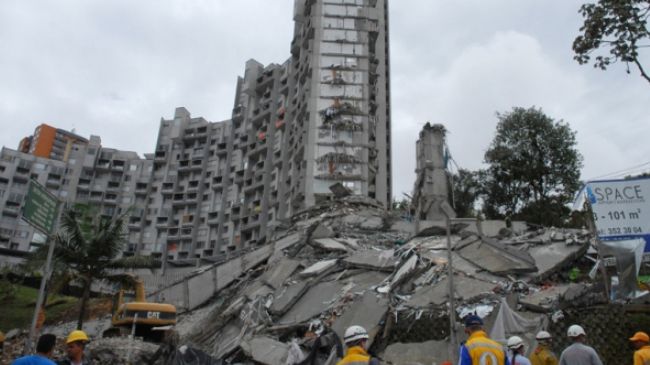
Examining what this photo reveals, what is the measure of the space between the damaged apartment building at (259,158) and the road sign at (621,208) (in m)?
34.3

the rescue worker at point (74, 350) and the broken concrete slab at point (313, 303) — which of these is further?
the broken concrete slab at point (313, 303)

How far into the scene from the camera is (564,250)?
16391 mm

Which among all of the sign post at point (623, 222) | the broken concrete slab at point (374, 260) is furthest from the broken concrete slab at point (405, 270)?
Answer: the sign post at point (623, 222)

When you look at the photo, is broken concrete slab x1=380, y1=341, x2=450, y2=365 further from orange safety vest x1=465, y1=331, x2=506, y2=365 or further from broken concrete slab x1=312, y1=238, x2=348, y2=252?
broken concrete slab x1=312, y1=238, x2=348, y2=252

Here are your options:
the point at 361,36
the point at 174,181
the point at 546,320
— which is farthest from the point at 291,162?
the point at 546,320

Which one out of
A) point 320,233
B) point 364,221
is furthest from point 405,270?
point 364,221

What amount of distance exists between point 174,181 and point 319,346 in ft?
228

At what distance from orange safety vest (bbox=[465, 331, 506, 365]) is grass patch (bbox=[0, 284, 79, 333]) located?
81.2 feet

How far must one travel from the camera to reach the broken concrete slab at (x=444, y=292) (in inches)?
523

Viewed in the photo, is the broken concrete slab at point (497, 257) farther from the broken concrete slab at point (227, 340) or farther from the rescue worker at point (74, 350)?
the rescue worker at point (74, 350)

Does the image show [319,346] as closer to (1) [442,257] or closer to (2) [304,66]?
(1) [442,257]

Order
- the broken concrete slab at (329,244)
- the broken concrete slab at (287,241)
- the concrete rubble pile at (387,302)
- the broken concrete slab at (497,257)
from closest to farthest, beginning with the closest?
the concrete rubble pile at (387,302) < the broken concrete slab at (497,257) < the broken concrete slab at (329,244) < the broken concrete slab at (287,241)

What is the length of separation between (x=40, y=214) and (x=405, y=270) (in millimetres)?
10568

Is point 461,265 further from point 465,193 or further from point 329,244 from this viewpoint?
point 465,193
